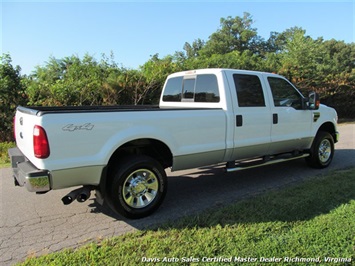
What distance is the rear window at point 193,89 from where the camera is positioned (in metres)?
5.30

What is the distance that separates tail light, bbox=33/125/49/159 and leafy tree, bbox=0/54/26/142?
722 cm

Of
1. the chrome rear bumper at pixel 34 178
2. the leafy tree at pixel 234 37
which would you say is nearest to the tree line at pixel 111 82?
the chrome rear bumper at pixel 34 178

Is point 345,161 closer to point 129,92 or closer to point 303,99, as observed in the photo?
point 303,99

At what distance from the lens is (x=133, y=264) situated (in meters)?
3.11

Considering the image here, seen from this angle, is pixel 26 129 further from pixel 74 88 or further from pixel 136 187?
pixel 74 88

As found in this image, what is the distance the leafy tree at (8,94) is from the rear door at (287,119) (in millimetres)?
7950

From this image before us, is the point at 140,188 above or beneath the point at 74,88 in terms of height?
beneath

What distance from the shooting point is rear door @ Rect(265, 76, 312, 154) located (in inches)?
227

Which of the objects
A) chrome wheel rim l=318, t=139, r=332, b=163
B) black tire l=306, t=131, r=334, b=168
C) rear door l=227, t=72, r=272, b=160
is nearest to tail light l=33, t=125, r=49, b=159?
rear door l=227, t=72, r=272, b=160

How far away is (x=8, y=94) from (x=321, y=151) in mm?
9102

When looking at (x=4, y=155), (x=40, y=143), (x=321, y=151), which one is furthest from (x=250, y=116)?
(x=4, y=155)

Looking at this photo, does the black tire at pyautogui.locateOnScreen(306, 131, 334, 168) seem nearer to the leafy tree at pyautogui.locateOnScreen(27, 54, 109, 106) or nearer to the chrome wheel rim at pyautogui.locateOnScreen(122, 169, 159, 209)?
the chrome wheel rim at pyautogui.locateOnScreen(122, 169, 159, 209)

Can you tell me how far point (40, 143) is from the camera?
3.50 meters

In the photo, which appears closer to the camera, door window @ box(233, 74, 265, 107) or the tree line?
door window @ box(233, 74, 265, 107)
